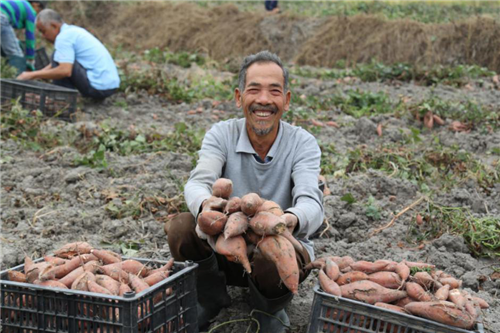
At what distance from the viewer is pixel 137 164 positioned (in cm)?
532

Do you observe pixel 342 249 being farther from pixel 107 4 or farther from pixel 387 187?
pixel 107 4

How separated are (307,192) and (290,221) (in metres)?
0.34

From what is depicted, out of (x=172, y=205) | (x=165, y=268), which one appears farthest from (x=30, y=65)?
(x=165, y=268)

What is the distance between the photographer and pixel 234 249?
7.61 ft

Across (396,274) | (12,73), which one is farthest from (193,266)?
(12,73)

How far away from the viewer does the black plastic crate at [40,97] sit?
6754 millimetres

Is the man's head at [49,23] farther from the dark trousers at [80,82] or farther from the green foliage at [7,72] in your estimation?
the green foliage at [7,72]

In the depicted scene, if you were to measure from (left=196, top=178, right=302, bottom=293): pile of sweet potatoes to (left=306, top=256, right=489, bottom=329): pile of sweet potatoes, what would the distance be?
205 millimetres

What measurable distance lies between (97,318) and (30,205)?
2675mm

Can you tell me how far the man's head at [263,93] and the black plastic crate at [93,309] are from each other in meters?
0.87

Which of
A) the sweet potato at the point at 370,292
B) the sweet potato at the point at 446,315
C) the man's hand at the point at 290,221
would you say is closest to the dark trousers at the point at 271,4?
the man's hand at the point at 290,221

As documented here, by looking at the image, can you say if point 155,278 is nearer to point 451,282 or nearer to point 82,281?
point 82,281

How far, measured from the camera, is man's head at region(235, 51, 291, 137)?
2.91m

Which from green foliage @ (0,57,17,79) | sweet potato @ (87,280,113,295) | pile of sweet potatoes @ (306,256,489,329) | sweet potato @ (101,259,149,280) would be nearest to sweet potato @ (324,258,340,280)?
pile of sweet potatoes @ (306,256,489,329)
